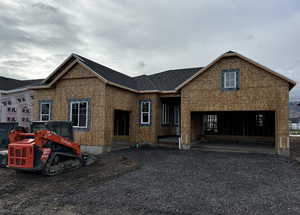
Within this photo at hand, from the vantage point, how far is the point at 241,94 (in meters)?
13.9

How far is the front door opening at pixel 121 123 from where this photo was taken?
18938 millimetres

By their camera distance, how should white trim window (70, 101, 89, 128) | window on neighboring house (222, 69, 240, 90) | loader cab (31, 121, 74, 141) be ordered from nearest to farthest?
loader cab (31, 121, 74, 141), window on neighboring house (222, 69, 240, 90), white trim window (70, 101, 89, 128)

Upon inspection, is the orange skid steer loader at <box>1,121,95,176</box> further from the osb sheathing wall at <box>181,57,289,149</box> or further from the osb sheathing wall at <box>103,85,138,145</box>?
the osb sheathing wall at <box>181,57,289,149</box>

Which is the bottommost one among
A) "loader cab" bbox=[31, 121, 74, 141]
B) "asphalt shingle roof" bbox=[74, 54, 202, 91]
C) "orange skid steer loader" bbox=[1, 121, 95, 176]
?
"orange skid steer loader" bbox=[1, 121, 95, 176]

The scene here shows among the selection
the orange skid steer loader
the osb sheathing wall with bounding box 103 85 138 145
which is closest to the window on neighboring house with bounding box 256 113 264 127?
the osb sheathing wall with bounding box 103 85 138 145

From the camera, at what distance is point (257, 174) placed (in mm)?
8422

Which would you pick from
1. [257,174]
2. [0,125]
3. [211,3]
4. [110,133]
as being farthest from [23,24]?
[257,174]

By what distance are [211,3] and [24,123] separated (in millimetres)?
22486

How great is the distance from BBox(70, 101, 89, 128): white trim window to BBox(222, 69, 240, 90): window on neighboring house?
9715mm

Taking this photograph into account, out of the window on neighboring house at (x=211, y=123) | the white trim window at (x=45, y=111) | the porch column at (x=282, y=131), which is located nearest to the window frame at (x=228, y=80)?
the porch column at (x=282, y=131)

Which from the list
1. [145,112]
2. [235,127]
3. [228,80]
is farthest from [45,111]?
[235,127]

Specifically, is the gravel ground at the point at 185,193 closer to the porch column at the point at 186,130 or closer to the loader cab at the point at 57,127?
the loader cab at the point at 57,127

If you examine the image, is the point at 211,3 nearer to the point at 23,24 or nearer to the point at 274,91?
the point at 274,91

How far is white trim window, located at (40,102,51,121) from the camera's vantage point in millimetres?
16577
